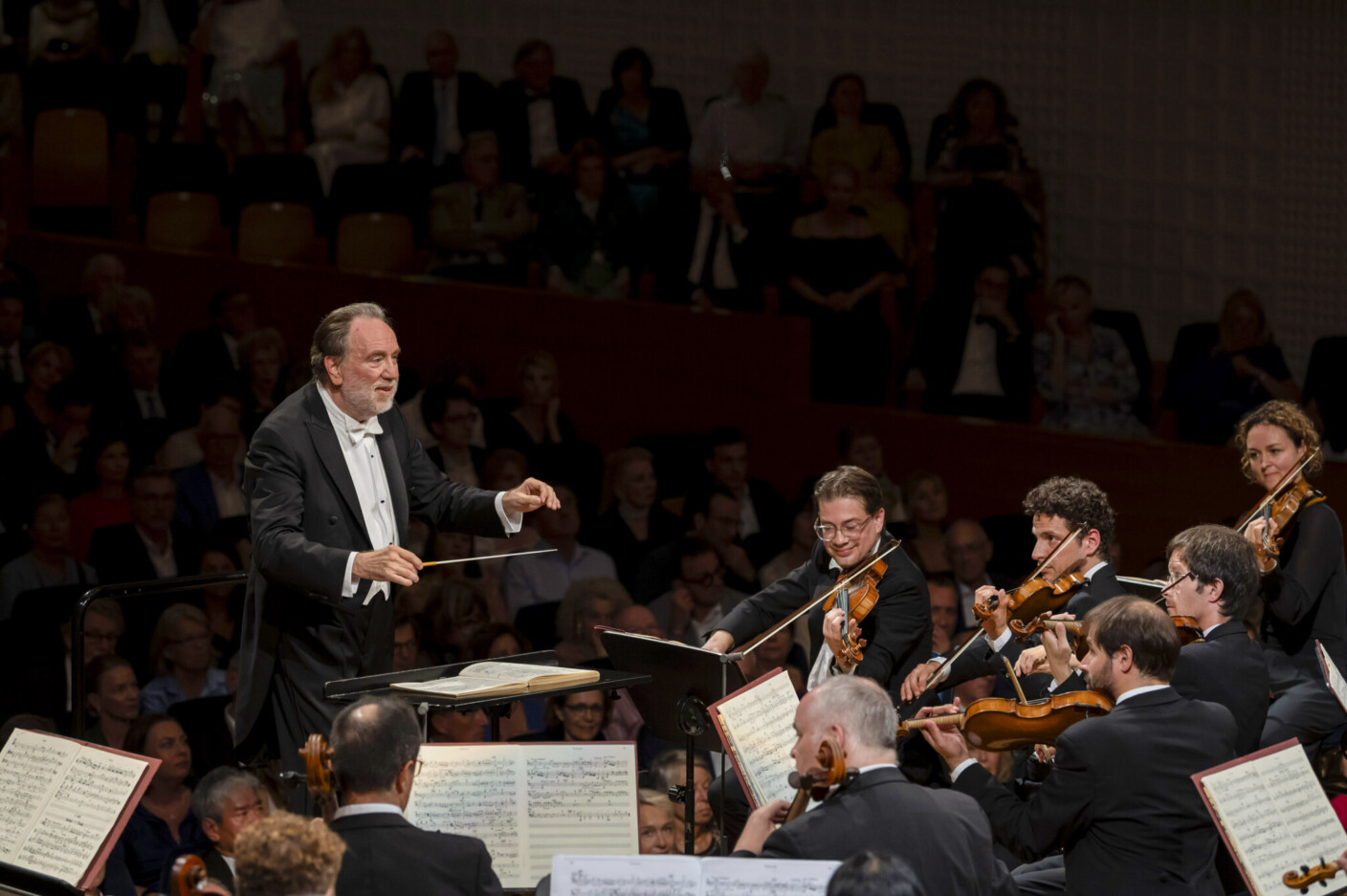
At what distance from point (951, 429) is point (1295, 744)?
4557mm

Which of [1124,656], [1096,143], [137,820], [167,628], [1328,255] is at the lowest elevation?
[137,820]

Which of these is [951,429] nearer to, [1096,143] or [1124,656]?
[1096,143]

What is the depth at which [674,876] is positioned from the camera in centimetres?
290

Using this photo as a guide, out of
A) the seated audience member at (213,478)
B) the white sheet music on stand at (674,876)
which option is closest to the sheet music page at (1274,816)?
A: the white sheet music on stand at (674,876)

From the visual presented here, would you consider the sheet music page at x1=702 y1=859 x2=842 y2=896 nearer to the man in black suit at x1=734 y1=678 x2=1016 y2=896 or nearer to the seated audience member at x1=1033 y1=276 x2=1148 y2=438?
the man in black suit at x1=734 y1=678 x2=1016 y2=896

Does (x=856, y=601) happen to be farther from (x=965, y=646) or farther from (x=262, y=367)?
(x=262, y=367)

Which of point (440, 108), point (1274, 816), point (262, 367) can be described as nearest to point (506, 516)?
point (1274, 816)

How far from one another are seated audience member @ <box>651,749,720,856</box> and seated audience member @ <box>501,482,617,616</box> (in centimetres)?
167

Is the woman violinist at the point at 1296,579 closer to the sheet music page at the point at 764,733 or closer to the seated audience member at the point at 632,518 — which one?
the sheet music page at the point at 764,733

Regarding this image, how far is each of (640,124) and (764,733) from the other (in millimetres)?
5381

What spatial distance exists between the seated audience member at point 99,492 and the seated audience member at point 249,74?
2464 millimetres

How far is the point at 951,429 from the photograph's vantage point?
26.0 feet

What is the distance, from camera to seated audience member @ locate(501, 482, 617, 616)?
6570 mm

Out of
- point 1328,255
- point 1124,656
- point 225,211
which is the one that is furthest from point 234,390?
point 1328,255
